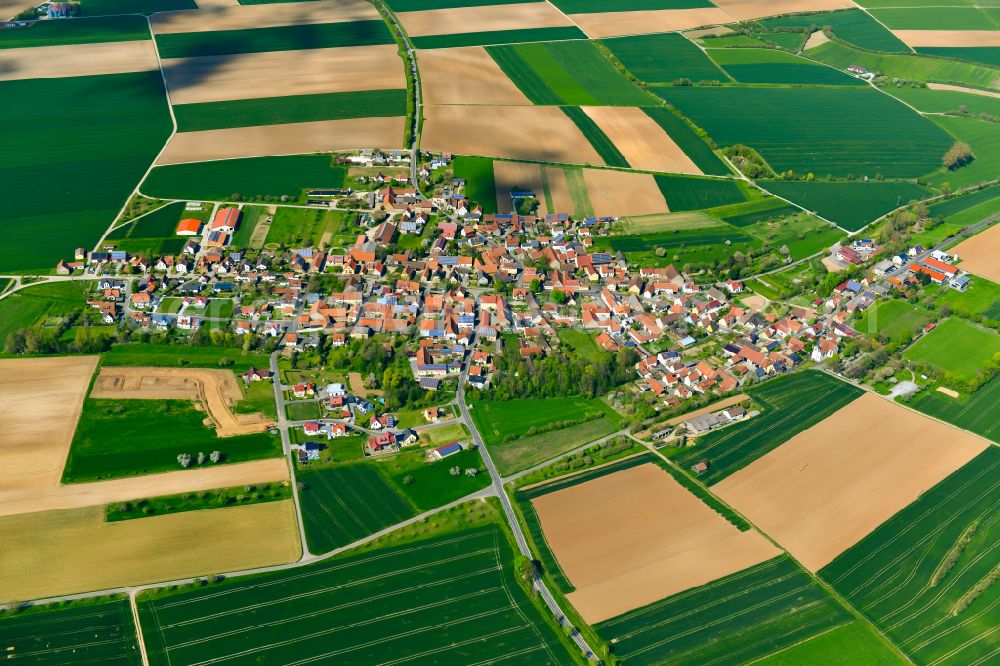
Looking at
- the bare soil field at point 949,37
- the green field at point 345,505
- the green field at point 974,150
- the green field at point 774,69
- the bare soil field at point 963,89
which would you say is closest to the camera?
the green field at point 345,505

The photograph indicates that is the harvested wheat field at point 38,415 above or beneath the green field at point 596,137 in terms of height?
beneath

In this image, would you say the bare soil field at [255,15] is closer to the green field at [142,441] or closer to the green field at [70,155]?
the green field at [70,155]

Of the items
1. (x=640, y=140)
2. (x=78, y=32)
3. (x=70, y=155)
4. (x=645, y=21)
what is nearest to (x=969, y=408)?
(x=640, y=140)

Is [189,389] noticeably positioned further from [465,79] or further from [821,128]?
[821,128]

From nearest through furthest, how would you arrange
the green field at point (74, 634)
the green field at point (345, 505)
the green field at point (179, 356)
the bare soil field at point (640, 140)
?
the green field at point (74, 634) < the green field at point (345, 505) < the green field at point (179, 356) < the bare soil field at point (640, 140)

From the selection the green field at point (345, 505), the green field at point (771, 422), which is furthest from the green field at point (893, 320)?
the green field at point (345, 505)

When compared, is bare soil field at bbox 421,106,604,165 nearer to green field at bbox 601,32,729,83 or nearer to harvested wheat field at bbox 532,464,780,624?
green field at bbox 601,32,729,83

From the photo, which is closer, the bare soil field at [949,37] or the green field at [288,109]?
the green field at [288,109]

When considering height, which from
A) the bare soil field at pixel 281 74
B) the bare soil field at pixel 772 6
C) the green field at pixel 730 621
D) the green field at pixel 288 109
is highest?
the bare soil field at pixel 772 6
